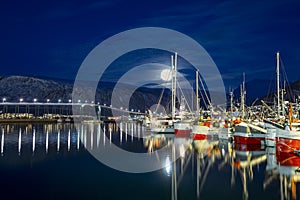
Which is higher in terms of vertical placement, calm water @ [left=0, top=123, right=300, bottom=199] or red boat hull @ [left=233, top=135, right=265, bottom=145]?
red boat hull @ [left=233, top=135, right=265, bottom=145]

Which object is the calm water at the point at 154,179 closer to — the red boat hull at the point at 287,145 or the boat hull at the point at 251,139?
the red boat hull at the point at 287,145

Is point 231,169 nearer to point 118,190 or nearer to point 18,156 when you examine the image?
point 118,190

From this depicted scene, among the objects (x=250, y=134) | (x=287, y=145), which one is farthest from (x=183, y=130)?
(x=287, y=145)

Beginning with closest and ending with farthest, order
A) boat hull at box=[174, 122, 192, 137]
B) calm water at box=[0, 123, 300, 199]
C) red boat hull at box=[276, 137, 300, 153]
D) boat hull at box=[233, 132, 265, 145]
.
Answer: calm water at box=[0, 123, 300, 199], red boat hull at box=[276, 137, 300, 153], boat hull at box=[233, 132, 265, 145], boat hull at box=[174, 122, 192, 137]

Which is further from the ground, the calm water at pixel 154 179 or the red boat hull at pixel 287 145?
the red boat hull at pixel 287 145

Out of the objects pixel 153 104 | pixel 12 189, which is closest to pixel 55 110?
pixel 153 104

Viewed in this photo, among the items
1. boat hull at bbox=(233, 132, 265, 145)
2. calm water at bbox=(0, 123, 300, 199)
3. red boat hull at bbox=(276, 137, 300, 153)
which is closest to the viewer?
calm water at bbox=(0, 123, 300, 199)

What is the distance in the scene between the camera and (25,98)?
408 feet

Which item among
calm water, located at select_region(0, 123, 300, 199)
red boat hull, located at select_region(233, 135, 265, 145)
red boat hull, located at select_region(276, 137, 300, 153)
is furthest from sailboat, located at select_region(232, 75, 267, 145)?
calm water, located at select_region(0, 123, 300, 199)

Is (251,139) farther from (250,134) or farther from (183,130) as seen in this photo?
(183,130)

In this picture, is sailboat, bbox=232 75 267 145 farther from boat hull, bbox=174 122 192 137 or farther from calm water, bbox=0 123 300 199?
boat hull, bbox=174 122 192 137

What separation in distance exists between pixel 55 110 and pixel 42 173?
386 ft

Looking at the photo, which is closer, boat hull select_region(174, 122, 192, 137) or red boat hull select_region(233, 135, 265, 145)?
red boat hull select_region(233, 135, 265, 145)

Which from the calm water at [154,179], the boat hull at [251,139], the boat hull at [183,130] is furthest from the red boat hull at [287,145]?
the boat hull at [183,130]
